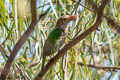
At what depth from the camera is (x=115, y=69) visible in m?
1.36

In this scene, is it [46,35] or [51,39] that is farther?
[46,35]

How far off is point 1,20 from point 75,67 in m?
0.39

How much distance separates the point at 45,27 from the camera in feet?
4.28

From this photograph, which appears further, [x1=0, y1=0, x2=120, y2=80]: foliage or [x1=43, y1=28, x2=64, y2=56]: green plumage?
[x1=0, y1=0, x2=120, y2=80]: foliage

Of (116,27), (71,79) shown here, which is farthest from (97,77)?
(116,27)

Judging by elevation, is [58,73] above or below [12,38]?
below

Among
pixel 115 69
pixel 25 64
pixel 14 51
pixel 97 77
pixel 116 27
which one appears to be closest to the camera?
pixel 116 27

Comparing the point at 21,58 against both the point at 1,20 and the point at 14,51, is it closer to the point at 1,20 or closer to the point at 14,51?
the point at 1,20

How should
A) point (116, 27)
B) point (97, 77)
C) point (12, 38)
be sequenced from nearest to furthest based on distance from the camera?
point (116, 27) → point (12, 38) → point (97, 77)

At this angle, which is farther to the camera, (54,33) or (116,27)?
(54,33)

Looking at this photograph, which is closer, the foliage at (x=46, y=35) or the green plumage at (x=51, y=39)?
the green plumage at (x=51, y=39)

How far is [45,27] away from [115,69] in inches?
13.7

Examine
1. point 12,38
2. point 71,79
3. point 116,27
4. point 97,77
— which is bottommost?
point 97,77

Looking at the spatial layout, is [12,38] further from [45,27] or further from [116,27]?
[116,27]
